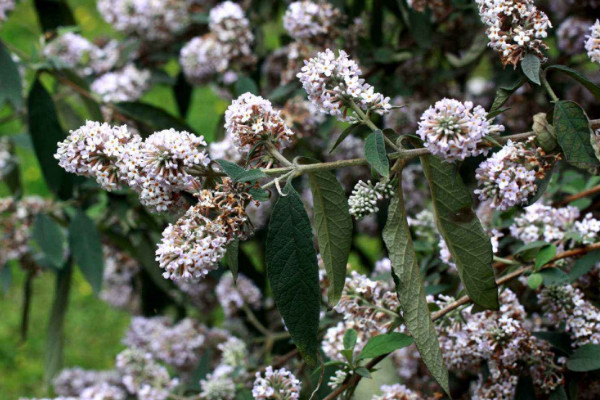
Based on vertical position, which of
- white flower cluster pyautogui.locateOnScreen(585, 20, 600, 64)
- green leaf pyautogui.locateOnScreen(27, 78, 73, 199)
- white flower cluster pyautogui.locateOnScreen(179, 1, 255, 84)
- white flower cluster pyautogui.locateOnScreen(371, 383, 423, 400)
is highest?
white flower cluster pyautogui.locateOnScreen(179, 1, 255, 84)

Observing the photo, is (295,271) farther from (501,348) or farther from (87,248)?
(87,248)

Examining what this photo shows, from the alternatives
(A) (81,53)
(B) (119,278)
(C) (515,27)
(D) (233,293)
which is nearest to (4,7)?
(A) (81,53)

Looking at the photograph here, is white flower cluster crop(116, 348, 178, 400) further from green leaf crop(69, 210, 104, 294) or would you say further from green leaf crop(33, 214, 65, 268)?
green leaf crop(33, 214, 65, 268)

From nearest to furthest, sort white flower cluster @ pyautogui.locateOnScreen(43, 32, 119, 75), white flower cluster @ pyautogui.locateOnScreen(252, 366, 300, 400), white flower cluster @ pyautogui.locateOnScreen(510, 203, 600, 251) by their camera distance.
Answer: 1. white flower cluster @ pyautogui.locateOnScreen(252, 366, 300, 400)
2. white flower cluster @ pyautogui.locateOnScreen(510, 203, 600, 251)
3. white flower cluster @ pyautogui.locateOnScreen(43, 32, 119, 75)

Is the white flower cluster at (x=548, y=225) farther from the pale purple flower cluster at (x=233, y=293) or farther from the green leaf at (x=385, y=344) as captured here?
the pale purple flower cluster at (x=233, y=293)

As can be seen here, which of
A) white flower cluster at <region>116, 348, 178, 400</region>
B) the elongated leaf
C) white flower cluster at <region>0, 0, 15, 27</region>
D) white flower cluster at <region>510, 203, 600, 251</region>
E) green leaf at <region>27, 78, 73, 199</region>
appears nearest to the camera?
white flower cluster at <region>510, 203, 600, 251</region>

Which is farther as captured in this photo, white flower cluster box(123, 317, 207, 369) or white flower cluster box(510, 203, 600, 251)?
white flower cluster box(123, 317, 207, 369)

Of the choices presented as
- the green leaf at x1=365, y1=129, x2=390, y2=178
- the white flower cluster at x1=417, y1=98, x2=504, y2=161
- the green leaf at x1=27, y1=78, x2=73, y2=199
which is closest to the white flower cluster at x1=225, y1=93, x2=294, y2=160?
the green leaf at x1=365, y1=129, x2=390, y2=178

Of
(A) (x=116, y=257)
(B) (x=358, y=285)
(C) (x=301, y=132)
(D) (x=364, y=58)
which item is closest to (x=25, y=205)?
(A) (x=116, y=257)

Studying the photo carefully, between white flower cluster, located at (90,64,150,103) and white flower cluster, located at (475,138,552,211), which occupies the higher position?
white flower cluster, located at (90,64,150,103)
